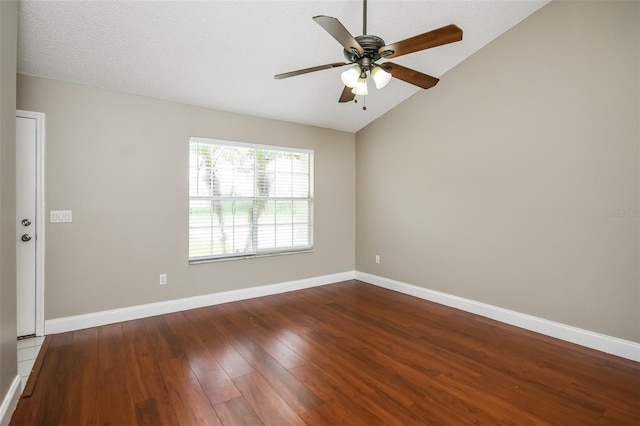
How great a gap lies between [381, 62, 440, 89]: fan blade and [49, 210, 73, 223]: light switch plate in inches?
130

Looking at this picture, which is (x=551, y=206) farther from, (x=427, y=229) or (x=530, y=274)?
(x=427, y=229)

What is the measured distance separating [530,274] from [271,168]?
3.41 m

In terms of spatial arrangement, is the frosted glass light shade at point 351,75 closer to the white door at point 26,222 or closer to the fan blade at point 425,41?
the fan blade at point 425,41

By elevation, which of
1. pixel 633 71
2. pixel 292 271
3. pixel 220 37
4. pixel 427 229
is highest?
pixel 220 37

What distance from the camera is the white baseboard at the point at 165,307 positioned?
3107 mm

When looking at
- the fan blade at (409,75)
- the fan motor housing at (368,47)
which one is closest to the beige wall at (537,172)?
the fan blade at (409,75)

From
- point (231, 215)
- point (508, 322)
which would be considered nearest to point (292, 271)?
point (231, 215)

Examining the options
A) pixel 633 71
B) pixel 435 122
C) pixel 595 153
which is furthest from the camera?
pixel 435 122

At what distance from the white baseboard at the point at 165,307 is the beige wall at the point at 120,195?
0.21ft

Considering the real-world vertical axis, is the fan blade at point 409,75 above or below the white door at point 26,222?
above

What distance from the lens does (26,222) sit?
115 inches

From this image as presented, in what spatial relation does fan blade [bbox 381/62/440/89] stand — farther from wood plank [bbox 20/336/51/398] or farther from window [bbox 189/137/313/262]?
wood plank [bbox 20/336/51/398]

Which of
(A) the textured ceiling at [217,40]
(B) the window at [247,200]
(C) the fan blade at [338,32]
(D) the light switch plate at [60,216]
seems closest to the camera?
(C) the fan blade at [338,32]

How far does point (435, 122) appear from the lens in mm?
4070
